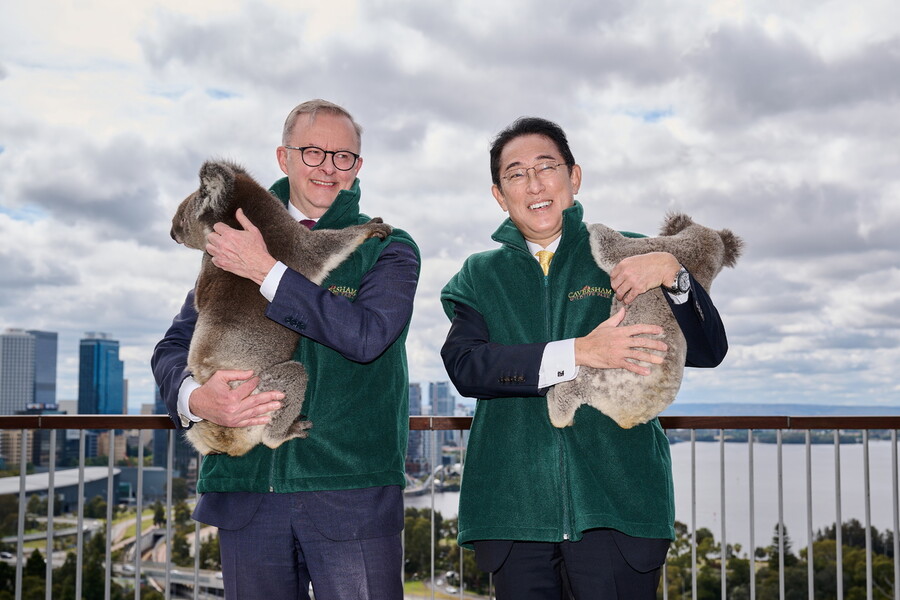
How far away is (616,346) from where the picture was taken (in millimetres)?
1562

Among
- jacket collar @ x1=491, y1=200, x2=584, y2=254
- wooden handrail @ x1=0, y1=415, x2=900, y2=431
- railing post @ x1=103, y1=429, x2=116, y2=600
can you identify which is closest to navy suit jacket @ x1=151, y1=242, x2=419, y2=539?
jacket collar @ x1=491, y1=200, x2=584, y2=254

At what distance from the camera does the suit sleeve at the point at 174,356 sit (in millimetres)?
1845

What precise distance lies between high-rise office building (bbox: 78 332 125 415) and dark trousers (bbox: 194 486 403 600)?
18.6 metres

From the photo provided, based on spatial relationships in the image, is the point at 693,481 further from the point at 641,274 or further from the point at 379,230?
the point at 379,230

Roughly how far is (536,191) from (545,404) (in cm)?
55

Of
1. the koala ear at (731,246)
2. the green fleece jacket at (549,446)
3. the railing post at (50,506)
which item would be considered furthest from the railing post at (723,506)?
the railing post at (50,506)

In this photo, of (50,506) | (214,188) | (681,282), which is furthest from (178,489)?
(681,282)

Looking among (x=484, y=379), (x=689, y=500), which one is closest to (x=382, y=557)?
(x=484, y=379)

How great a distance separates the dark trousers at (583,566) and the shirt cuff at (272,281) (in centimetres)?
80

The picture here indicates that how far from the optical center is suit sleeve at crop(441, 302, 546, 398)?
1.60 metres

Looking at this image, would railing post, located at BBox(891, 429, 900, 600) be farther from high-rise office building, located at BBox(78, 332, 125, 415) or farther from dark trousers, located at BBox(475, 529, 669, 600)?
high-rise office building, located at BBox(78, 332, 125, 415)

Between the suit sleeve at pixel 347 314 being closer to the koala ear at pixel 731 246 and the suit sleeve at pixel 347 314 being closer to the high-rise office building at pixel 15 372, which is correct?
the koala ear at pixel 731 246

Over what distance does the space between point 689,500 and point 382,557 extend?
2230 mm

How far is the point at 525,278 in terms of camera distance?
1.76m
